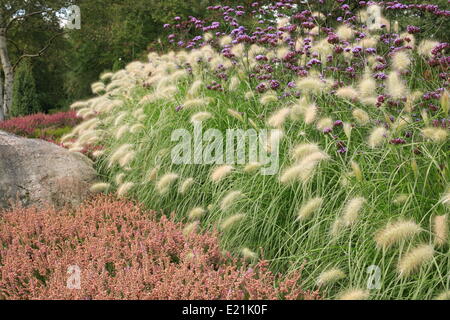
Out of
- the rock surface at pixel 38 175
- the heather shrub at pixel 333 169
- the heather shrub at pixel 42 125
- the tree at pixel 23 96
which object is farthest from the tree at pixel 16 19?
the heather shrub at pixel 333 169

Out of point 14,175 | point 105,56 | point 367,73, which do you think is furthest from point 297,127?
point 105,56

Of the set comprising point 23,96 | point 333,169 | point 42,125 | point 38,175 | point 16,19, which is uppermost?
point 16,19

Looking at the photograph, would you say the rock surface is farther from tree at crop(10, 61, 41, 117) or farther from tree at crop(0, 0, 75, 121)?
tree at crop(10, 61, 41, 117)

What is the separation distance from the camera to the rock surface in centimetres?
484

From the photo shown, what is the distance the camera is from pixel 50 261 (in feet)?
10.5

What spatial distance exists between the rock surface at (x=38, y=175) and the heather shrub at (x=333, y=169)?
387mm

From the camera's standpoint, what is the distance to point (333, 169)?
3295 millimetres

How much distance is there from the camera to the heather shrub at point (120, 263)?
2.62 meters

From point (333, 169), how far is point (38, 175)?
3.29 m

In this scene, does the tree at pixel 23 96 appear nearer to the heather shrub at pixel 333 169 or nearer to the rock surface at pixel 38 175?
the rock surface at pixel 38 175

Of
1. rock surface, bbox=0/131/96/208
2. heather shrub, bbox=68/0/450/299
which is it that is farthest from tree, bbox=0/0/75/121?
heather shrub, bbox=68/0/450/299

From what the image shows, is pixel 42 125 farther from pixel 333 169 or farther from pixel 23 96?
pixel 333 169

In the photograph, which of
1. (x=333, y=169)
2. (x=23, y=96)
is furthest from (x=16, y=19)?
(x=333, y=169)

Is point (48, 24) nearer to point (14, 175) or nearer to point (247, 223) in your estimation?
point (14, 175)
